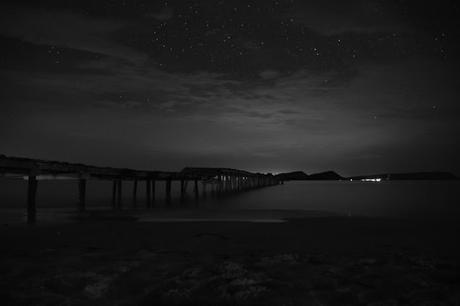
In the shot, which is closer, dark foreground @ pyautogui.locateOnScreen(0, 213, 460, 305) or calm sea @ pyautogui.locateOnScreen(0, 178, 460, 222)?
dark foreground @ pyautogui.locateOnScreen(0, 213, 460, 305)

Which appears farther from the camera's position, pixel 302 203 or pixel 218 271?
pixel 302 203

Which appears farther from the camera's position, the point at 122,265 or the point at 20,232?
the point at 20,232

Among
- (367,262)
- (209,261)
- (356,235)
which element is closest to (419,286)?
(367,262)

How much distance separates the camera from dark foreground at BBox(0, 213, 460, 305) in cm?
433

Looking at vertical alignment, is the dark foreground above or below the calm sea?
above

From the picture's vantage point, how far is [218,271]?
544 centimetres

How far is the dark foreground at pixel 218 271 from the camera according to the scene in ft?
14.2

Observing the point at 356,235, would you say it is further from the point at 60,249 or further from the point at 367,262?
the point at 60,249

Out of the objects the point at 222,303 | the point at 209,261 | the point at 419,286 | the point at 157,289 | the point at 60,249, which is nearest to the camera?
the point at 222,303

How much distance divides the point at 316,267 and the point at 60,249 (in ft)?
15.7

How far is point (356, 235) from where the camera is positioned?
10531 mm

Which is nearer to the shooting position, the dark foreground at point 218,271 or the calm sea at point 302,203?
the dark foreground at point 218,271

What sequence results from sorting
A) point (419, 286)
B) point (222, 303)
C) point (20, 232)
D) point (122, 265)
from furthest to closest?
point (20, 232)
point (122, 265)
point (419, 286)
point (222, 303)

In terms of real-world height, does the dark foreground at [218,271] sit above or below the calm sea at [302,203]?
above
